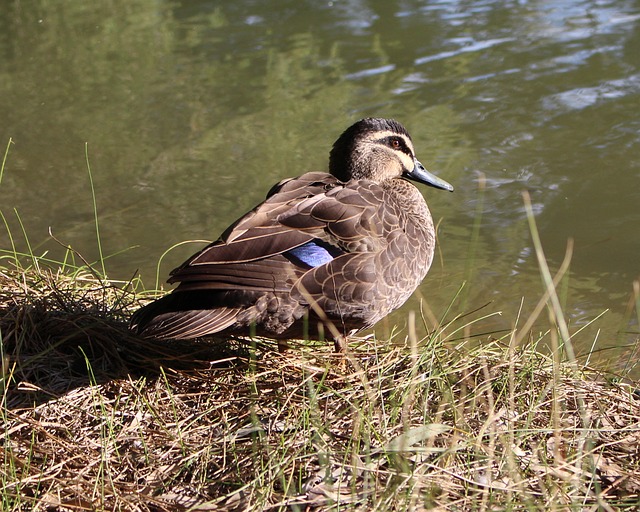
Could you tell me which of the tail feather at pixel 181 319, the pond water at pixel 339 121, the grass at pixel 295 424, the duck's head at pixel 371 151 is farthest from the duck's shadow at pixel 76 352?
the duck's head at pixel 371 151

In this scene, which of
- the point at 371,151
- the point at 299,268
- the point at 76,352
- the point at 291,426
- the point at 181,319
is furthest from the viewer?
the point at 371,151

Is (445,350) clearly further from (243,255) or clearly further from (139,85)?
(139,85)

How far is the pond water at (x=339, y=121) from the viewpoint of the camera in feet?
18.6

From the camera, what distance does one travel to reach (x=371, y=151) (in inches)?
163

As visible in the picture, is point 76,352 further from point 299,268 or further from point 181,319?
point 299,268

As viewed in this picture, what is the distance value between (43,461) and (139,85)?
6050mm

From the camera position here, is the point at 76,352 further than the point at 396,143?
No

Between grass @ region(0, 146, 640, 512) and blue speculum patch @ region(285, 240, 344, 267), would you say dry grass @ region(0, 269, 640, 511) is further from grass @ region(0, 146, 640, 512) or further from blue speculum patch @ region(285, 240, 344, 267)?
blue speculum patch @ region(285, 240, 344, 267)

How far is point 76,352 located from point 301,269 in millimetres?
953

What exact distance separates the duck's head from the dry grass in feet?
2.92

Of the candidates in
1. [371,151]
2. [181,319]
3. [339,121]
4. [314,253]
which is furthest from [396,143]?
[339,121]

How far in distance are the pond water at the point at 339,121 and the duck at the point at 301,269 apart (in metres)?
1.21

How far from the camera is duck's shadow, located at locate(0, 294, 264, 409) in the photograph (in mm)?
3229

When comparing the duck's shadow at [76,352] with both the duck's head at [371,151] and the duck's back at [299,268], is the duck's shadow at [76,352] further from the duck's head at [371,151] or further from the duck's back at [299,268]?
the duck's head at [371,151]
